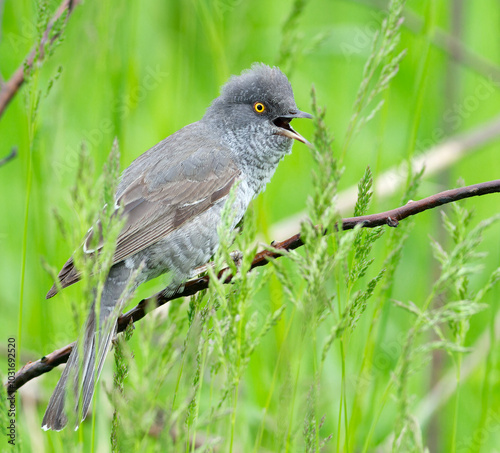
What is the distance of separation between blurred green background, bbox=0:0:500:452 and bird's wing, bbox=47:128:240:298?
0.79ft

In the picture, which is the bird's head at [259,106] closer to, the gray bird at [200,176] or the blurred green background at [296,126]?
the gray bird at [200,176]

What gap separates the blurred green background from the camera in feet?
10.1

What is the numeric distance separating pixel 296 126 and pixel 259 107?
1.83m

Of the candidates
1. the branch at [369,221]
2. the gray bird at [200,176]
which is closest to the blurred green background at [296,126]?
the branch at [369,221]

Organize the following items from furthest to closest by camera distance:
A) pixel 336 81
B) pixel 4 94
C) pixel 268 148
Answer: pixel 336 81
pixel 268 148
pixel 4 94

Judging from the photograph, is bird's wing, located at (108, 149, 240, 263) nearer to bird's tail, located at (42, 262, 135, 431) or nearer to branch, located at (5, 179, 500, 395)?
bird's tail, located at (42, 262, 135, 431)

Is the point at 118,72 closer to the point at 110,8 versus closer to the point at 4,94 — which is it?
the point at 110,8

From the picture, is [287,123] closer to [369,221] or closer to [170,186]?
[170,186]

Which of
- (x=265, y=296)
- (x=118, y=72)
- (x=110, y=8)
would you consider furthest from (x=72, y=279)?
(x=265, y=296)

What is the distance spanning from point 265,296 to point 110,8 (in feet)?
6.97

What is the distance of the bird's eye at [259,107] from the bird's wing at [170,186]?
27 cm

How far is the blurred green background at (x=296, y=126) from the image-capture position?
3064 millimetres

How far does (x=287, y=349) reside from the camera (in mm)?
1840

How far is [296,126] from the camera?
5.57m
